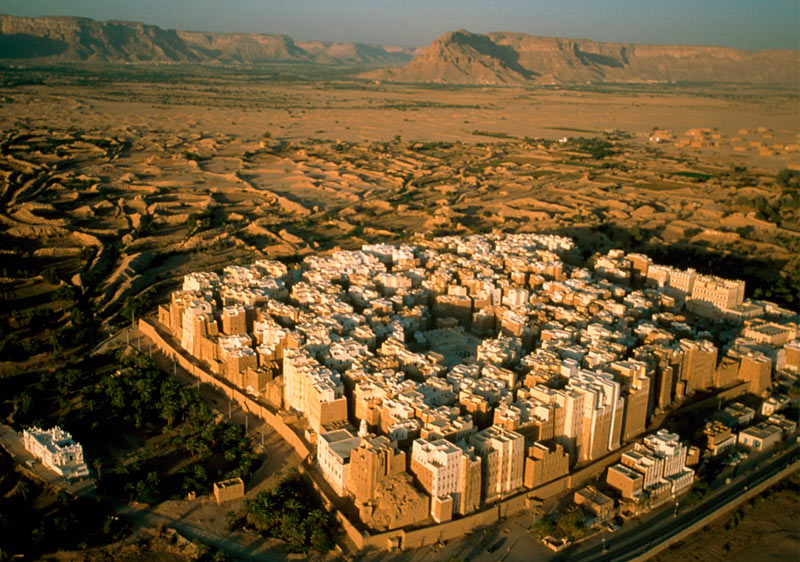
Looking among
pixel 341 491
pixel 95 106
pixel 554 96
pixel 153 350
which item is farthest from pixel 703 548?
pixel 554 96

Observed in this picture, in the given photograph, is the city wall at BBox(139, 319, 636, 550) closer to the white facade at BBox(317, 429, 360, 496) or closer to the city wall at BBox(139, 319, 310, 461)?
the city wall at BBox(139, 319, 310, 461)

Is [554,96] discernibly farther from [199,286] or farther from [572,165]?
[199,286]

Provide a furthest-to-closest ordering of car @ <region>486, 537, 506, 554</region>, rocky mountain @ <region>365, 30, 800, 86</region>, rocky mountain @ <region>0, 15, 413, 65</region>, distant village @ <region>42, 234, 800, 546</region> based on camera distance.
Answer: rocky mountain @ <region>365, 30, 800, 86</region> < rocky mountain @ <region>0, 15, 413, 65</region> < distant village @ <region>42, 234, 800, 546</region> < car @ <region>486, 537, 506, 554</region>

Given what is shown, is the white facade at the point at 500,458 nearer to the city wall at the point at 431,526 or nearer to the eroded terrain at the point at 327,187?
the city wall at the point at 431,526

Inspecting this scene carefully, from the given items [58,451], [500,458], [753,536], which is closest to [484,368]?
[500,458]

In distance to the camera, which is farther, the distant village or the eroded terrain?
the eroded terrain

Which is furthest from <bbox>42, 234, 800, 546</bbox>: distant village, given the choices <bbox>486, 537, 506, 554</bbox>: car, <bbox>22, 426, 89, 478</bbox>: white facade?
<bbox>22, 426, 89, 478</bbox>: white facade
